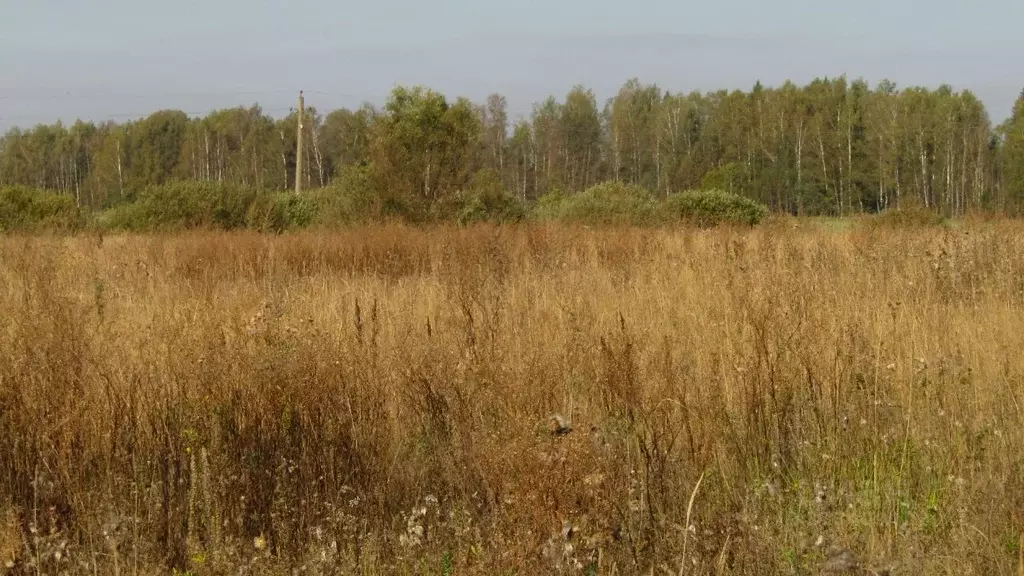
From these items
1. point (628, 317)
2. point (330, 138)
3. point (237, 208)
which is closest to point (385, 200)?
point (237, 208)

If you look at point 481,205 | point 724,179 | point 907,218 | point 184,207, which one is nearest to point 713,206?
point 481,205

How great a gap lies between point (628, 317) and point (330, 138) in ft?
219

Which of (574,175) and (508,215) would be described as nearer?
(508,215)

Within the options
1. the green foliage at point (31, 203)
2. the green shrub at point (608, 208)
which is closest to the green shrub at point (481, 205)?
the green shrub at point (608, 208)

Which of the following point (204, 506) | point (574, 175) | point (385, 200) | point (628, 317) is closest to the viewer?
point (204, 506)

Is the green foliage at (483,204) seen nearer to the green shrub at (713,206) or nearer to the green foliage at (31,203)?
the green shrub at (713,206)

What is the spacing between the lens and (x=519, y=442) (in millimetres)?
3180

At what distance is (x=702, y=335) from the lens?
5.65 metres

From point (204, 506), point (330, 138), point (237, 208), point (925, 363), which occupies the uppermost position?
point (330, 138)

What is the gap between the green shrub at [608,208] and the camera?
17.9 meters

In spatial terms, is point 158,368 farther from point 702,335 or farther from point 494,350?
point 702,335

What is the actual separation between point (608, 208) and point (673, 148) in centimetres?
4578

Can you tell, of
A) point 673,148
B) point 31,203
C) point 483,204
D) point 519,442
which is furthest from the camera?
point 673,148

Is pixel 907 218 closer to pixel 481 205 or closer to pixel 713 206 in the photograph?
pixel 713 206
